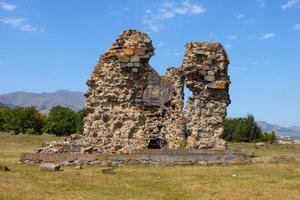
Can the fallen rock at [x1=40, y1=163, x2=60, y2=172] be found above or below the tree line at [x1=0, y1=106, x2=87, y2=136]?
below

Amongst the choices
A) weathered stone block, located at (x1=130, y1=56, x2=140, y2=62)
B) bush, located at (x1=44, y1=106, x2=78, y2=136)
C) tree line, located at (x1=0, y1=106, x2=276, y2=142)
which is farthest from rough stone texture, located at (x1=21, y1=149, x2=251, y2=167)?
bush, located at (x1=44, y1=106, x2=78, y2=136)

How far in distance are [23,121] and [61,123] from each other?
4302 millimetres

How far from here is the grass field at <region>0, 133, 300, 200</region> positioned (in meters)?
12.7

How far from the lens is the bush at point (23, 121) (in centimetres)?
5578

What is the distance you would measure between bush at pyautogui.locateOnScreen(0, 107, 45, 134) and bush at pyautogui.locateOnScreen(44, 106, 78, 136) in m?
1.10

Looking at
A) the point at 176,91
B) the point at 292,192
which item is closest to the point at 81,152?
the point at 176,91

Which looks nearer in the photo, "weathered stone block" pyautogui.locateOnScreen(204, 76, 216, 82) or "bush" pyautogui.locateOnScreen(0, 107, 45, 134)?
"weathered stone block" pyautogui.locateOnScreen(204, 76, 216, 82)

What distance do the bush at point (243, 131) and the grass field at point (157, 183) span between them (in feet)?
154

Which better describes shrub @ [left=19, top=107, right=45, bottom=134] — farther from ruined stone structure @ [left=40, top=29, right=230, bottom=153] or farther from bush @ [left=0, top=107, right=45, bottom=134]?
ruined stone structure @ [left=40, top=29, right=230, bottom=153]

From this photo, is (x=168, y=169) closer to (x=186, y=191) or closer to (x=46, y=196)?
(x=186, y=191)

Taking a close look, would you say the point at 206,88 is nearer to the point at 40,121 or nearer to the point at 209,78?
the point at 209,78

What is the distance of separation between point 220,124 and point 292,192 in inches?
371

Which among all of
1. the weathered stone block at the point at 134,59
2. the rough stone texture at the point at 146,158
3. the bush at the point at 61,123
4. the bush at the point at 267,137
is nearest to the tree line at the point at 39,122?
the bush at the point at 61,123

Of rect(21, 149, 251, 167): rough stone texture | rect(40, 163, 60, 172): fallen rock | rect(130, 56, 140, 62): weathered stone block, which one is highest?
rect(130, 56, 140, 62): weathered stone block
